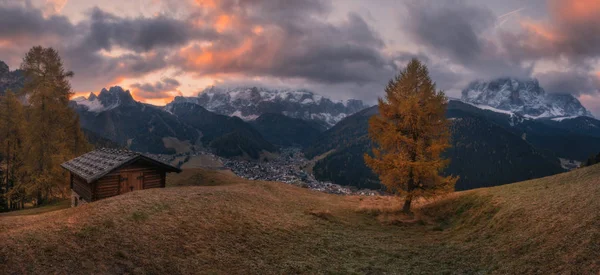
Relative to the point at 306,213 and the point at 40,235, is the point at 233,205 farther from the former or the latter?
the point at 40,235

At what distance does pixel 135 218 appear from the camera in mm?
17062

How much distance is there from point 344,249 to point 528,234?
989 centimetres

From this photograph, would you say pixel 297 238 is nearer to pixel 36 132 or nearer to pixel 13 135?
pixel 36 132

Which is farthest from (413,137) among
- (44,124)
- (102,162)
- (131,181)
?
Answer: (44,124)

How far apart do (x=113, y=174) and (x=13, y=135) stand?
70.1ft

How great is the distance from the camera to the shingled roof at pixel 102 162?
27702 mm

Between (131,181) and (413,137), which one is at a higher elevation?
(413,137)

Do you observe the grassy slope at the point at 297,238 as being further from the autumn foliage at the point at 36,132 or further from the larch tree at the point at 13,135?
the larch tree at the point at 13,135

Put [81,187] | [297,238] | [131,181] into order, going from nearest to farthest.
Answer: [297,238]
[131,181]
[81,187]

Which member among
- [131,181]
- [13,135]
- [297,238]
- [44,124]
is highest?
[44,124]

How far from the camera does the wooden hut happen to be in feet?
91.4

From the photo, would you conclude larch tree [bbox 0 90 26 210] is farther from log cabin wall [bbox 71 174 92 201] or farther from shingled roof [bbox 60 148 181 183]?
log cabin wall [bbox 71 174 92 201]

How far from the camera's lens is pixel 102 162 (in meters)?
30.2

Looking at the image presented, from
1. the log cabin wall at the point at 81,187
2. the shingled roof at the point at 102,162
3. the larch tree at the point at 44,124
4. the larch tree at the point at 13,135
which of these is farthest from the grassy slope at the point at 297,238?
the larch tree at the point at 13,135
